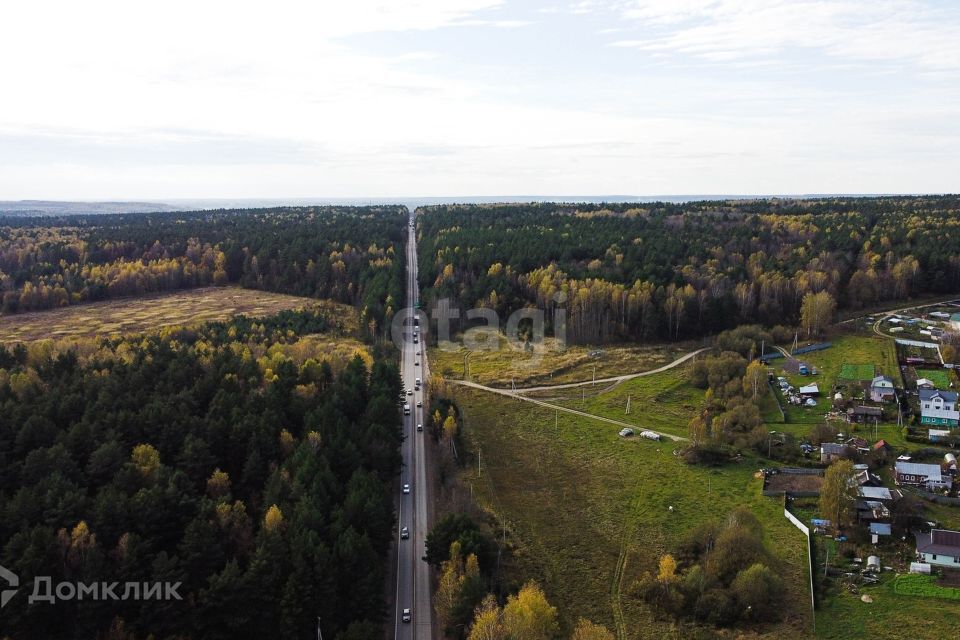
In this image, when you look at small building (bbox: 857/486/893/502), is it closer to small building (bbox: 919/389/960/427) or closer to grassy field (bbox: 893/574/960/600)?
grassy field (bbox: 893/574/960/600)

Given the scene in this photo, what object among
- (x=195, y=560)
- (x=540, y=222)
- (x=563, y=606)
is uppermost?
(x=540, y=222)

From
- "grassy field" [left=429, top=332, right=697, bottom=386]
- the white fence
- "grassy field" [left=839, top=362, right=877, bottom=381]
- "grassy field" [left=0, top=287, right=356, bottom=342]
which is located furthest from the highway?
"grassy field" [left=839, top=362, right=877, bottom=381]

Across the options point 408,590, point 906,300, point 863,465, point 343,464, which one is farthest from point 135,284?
point 906,300

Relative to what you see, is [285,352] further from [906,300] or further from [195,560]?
[906,300]

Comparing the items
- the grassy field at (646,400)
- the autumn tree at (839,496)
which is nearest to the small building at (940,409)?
the grassy field at (646,400)

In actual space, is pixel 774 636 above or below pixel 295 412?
below

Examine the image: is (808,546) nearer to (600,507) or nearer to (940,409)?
(600,507)
